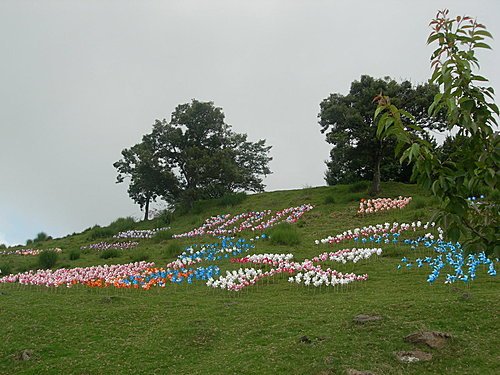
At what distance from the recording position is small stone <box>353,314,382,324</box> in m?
→ 9.41

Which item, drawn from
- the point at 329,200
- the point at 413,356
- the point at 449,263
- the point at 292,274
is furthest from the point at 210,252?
the point at 413,356

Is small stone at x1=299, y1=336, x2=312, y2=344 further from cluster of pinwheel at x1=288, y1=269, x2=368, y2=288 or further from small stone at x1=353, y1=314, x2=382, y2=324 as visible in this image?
cluster of pinwheel at x1=288, y1=269, x2=368, y2=288

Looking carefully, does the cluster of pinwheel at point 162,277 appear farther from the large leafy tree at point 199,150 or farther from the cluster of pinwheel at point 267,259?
the large leafy tree at point 199,150

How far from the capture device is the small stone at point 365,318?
9.41 meters

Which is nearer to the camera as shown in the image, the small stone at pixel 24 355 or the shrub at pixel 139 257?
the small stone at pixel 24 355

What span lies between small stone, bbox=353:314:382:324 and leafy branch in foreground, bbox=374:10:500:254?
17.2 ft

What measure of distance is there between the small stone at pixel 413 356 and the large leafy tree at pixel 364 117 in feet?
66.9

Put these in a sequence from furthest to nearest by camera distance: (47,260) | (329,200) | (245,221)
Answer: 1. (329,200)
2. (245,221)
3. (47,260)

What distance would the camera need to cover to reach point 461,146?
4.60m

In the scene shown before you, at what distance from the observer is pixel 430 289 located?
11.9 m

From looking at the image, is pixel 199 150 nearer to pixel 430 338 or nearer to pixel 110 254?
pixel 110 254

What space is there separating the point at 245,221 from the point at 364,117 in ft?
29.3

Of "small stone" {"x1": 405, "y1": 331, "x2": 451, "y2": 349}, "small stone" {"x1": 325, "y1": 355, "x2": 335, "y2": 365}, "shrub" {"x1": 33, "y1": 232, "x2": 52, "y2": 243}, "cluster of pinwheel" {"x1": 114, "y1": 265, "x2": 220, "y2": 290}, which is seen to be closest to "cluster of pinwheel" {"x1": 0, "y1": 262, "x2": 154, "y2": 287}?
"cluster of pinwheel" {"x1": 114, "y1": 265, "x2": 220, "y2": 290}

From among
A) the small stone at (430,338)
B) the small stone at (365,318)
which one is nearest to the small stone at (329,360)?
the small stone at (430,338)
